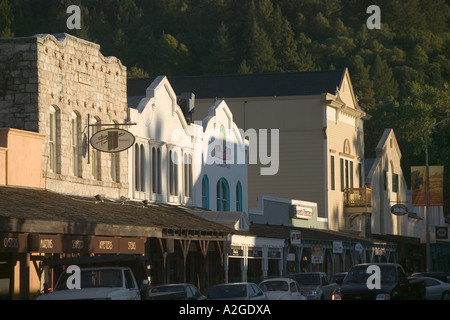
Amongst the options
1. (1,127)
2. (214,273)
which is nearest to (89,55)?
(1,127)

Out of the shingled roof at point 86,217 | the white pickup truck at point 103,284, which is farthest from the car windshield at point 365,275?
the white pickup truck at point 103,284

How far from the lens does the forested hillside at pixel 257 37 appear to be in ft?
494

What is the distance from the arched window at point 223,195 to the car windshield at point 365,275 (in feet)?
57.5

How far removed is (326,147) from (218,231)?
89.4 feet

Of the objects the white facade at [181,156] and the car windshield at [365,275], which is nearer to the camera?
the car windshield at [365,275]

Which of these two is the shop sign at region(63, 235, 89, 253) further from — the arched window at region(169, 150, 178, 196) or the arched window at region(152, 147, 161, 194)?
the arched window at region(169, 150, 178, 196)

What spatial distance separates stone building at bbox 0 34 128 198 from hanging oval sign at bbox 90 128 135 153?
3.16 feet

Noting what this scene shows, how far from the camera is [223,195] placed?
54.9 meters

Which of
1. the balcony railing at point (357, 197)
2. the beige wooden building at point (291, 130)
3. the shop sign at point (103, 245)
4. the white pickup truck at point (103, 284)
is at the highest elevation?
the beige wooden building at point (291, 130)

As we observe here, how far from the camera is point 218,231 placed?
40.7m

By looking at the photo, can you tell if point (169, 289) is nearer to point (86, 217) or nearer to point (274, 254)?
point (86, 217)

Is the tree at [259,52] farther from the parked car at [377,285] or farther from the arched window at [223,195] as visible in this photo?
the parked car at [377,285]

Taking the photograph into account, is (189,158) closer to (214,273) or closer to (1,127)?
(214,273)

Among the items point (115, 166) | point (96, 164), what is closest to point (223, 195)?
point (115, 166)
